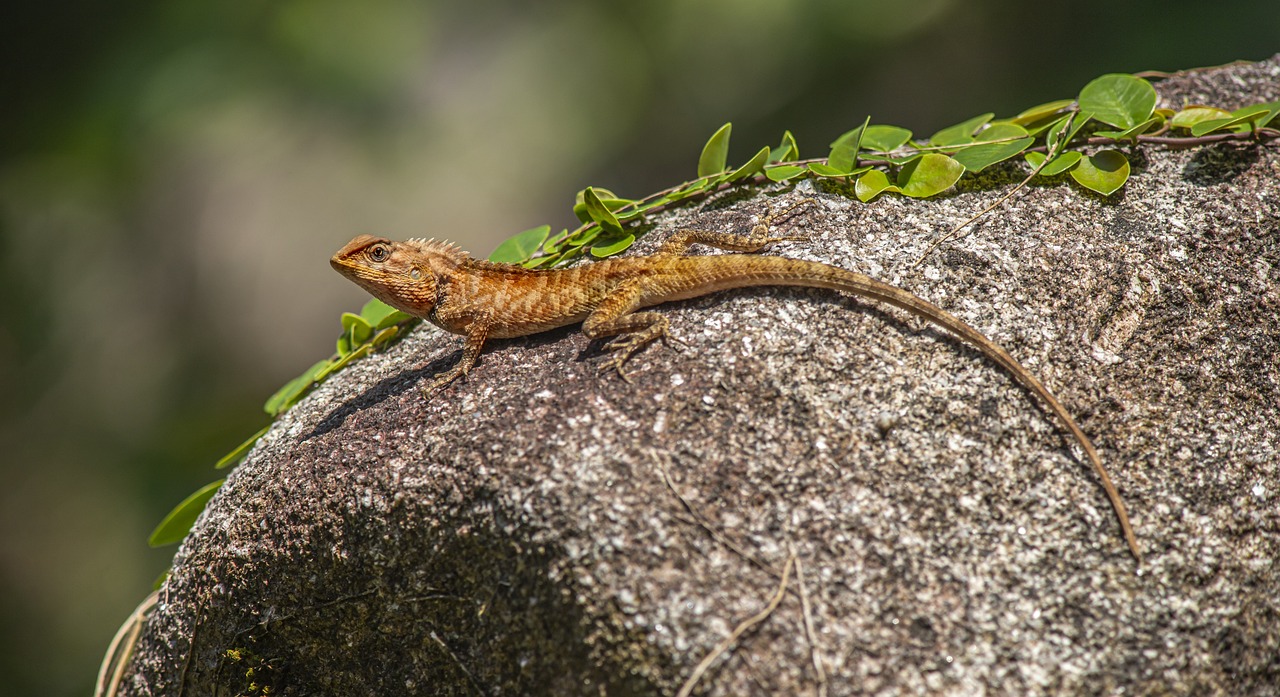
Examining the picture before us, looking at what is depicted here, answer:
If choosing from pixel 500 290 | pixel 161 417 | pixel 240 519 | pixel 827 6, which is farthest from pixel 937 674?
pixel 161 417

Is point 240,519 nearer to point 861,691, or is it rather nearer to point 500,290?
point 500,290

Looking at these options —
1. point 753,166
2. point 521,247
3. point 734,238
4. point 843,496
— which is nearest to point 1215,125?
point 753,166

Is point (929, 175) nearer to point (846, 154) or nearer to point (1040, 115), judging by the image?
point (846, 154)

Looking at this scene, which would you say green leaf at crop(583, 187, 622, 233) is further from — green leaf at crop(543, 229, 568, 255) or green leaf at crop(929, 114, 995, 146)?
green leaf at crop(929, 114, 995, 146)

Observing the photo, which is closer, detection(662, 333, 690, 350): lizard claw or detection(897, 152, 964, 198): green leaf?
detection(662, 333, 690, 350): lizard claw

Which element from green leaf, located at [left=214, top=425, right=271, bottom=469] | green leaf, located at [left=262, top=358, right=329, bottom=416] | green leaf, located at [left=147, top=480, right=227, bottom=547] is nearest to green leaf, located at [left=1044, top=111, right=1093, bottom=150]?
green leaf, located at [left=262, top=358, right=329, bottom=416]

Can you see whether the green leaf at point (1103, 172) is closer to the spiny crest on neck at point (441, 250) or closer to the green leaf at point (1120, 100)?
the green leaf at point (1120, 100)
